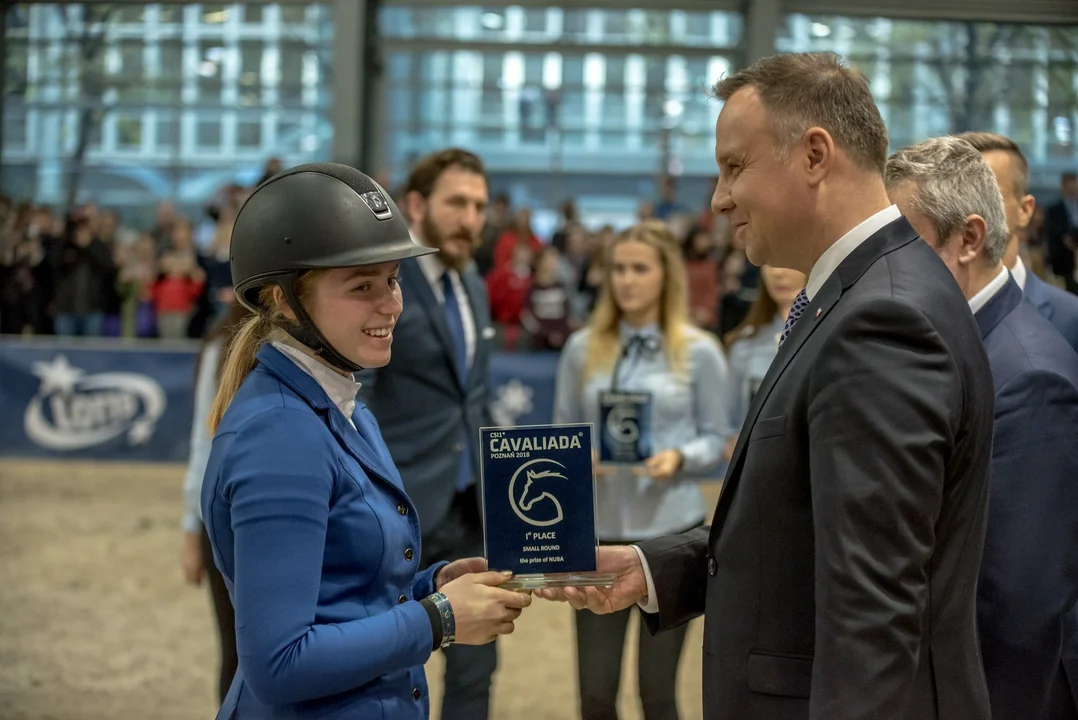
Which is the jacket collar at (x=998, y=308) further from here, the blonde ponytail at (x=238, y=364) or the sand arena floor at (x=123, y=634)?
the sand arena floor at (x=123, y=634)

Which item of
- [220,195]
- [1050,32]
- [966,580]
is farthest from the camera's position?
[220,195]

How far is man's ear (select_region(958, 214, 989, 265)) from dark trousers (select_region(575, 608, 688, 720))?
1.61m

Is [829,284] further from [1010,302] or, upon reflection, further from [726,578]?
[1010,302]

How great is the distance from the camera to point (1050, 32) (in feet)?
31.8

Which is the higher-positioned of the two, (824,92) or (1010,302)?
(824,92)

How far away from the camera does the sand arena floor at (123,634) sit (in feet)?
15.1

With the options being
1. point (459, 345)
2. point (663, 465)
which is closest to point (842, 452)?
point (663, 465)

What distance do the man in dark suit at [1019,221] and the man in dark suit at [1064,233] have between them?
2.21 m

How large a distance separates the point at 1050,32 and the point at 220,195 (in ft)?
28.9

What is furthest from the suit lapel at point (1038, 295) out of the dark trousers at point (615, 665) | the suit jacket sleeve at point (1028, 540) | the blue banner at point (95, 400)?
the blue banner at point (95, 400)

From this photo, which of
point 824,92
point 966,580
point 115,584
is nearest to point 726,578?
point 966,580

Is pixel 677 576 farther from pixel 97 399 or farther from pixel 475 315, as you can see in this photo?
pixel 97 399

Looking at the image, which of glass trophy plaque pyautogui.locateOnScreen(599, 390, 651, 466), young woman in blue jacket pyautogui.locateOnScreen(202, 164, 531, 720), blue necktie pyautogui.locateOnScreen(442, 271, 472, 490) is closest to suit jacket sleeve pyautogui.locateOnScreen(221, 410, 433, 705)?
young woman in blue jacket pyautogui.locateOnScreen(202, 164, 531, 720)

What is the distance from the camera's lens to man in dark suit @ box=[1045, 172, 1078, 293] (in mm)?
5389
